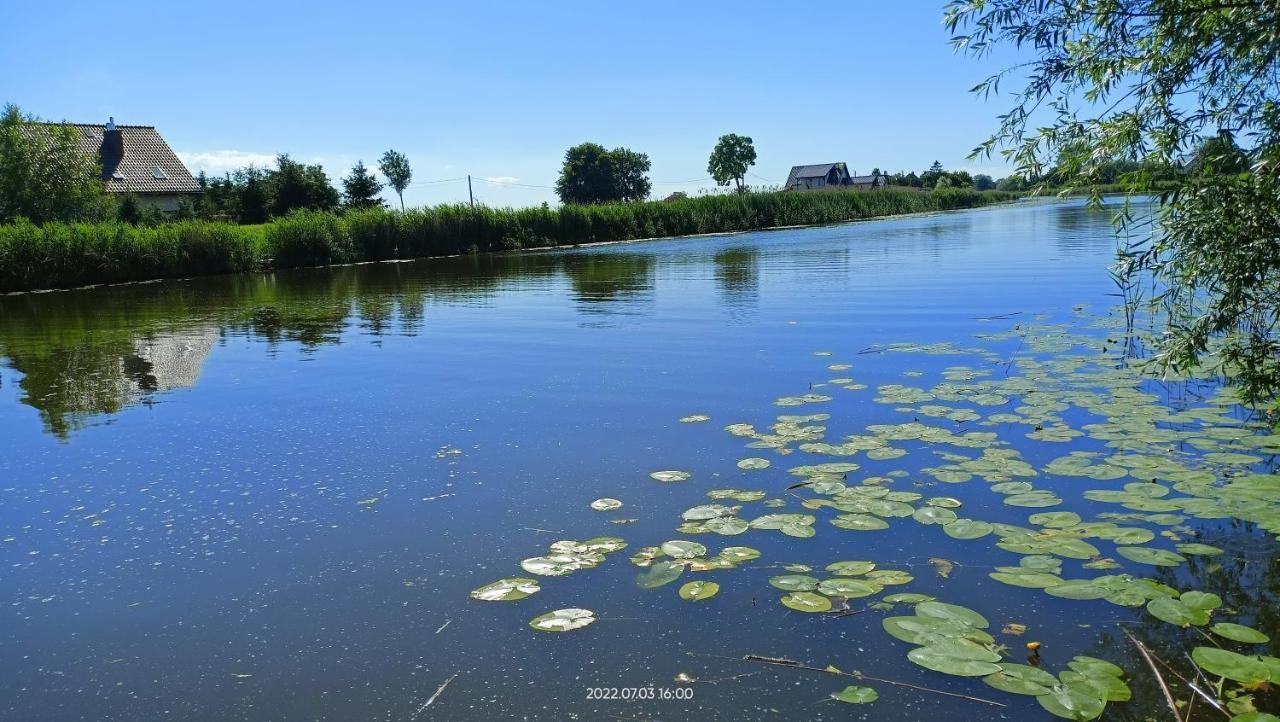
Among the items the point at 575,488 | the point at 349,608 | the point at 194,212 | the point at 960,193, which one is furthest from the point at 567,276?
the point at 960,193

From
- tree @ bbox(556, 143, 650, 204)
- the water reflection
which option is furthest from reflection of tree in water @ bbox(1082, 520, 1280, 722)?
tree @ bbox(556, 143, 650, 204)

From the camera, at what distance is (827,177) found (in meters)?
115

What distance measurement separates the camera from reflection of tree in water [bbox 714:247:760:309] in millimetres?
16706

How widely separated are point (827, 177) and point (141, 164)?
85918 millimetres

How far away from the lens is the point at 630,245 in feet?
139

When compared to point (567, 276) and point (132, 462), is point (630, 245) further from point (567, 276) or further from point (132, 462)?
point (132, 462)

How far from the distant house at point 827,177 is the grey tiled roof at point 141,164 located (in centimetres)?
7936

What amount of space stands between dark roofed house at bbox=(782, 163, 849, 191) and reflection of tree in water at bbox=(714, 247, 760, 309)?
287 ft

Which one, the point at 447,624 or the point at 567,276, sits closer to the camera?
the point at 447,624

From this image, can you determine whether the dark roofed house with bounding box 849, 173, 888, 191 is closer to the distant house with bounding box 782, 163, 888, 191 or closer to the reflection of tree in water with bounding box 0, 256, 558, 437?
the distant house with bounding box 782, 163, 888, 191

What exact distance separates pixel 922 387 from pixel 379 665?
5993mm

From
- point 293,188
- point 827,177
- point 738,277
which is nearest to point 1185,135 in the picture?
point 738,277

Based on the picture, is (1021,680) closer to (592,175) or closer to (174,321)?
(174,321)

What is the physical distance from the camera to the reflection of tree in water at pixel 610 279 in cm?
1733
